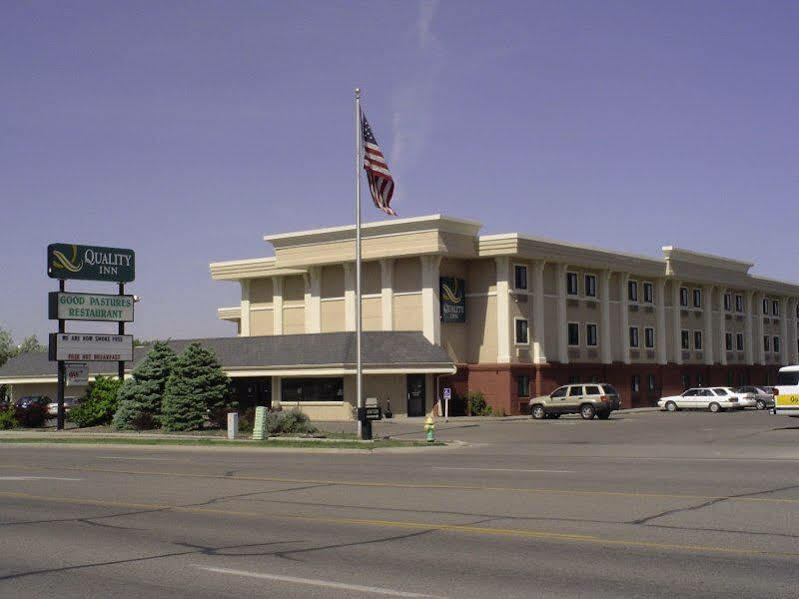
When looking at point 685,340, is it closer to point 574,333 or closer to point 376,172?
point 574,333

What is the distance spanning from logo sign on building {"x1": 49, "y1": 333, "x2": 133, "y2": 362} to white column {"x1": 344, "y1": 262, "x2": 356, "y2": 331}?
598 inches

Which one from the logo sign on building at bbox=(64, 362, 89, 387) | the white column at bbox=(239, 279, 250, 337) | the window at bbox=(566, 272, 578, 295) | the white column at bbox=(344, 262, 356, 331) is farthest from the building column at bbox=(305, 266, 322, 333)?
the logo sign on building at bbox=(64, 362, 89, 387)

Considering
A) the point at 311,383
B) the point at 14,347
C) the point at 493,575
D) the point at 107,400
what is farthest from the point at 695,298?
the point at 14,347

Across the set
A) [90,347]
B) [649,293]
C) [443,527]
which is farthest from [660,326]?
[443,527]

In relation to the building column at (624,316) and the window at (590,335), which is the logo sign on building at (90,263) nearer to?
the window at (590,335)

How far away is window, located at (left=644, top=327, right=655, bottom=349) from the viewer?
2756 inches

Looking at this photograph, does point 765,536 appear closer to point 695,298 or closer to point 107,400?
point 107,400

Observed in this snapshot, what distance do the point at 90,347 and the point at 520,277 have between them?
2508 cm

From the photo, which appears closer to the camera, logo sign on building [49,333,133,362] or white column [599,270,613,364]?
logo sign on building [49,333,133,362]

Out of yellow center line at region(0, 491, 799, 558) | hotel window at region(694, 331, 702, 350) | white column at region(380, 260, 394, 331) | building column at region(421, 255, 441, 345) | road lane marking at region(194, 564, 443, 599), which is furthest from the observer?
hotel window at region(694, 331, 702, 350)

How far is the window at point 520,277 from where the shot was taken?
58.5 meters

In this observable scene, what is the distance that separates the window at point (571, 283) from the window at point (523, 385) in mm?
7222

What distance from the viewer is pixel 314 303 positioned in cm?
6259

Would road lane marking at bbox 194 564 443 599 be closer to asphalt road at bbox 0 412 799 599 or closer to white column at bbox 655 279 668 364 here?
asphalt road at bbox 0 412 799 599
